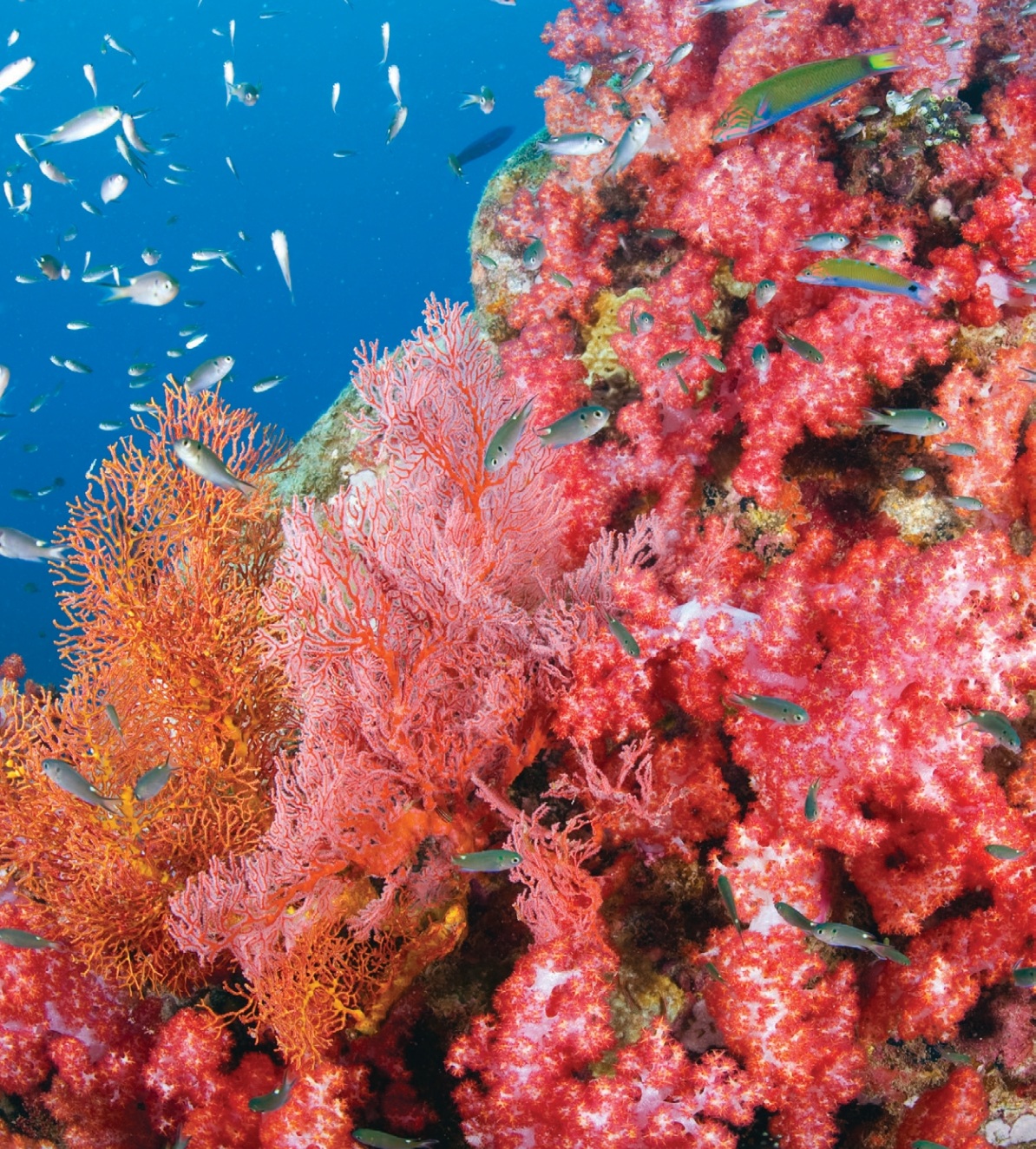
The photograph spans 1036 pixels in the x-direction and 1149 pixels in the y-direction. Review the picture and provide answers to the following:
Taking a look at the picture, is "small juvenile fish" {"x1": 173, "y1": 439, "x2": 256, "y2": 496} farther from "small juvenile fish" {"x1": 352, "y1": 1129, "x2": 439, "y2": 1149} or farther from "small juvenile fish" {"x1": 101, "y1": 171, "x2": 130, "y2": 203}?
"small juvenile fish" {"x1": 101, "y1": 171, "x2": 130, "y2": 203}

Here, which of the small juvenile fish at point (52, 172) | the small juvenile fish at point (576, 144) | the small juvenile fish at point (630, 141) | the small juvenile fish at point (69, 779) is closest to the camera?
the small juvenile fish at point (69, 779)

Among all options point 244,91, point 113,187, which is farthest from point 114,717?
point 244,91

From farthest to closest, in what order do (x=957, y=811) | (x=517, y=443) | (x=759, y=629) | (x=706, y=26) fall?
(x=706, y=26), (x=517, y=443), (x=759, y=629), (x=957, y=811)

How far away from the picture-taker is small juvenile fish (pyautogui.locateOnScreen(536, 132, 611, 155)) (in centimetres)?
465

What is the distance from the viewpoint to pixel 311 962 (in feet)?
11.4

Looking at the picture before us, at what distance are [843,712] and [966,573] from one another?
2.57ft

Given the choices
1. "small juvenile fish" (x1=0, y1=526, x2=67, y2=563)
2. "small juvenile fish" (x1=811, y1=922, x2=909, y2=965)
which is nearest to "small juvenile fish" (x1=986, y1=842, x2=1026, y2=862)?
"small juvenile fish" (x1=811, y1=922, x2=909, y2=965)

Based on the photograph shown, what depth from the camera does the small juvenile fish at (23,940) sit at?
13.1 ft

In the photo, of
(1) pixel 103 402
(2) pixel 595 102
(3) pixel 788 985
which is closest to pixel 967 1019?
(3) pixel 788 985

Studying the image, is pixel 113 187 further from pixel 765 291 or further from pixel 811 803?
pixel 811 803

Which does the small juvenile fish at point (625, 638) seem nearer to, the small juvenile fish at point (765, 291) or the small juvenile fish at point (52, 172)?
the small juvenile fish at point (765, 291)

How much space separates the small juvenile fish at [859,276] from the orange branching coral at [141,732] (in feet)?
11.7

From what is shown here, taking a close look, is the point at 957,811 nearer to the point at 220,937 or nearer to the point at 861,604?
the point at 861,604

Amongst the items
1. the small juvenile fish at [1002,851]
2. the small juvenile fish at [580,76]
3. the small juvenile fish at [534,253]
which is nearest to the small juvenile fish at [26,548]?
the small juvenile fish at [534,253]
